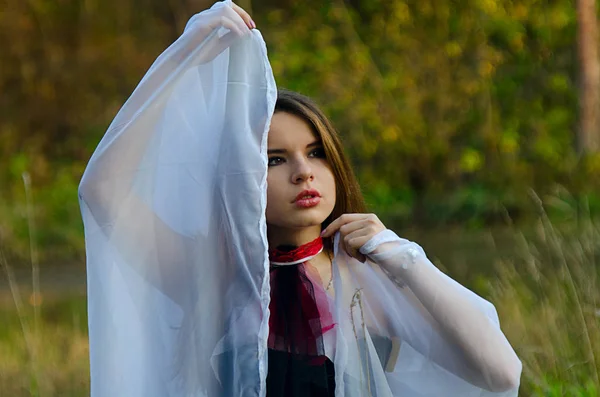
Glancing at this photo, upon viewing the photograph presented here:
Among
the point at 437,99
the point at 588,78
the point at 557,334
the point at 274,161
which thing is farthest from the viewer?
the point at 588,78

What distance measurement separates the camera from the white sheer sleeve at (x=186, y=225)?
6.28ft

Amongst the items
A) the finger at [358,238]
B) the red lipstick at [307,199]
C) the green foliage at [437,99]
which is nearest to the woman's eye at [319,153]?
the red lipstick at [307,199]

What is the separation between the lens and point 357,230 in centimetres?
189

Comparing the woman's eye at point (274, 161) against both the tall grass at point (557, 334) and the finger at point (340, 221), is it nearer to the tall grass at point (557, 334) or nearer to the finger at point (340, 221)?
the finger at point (340, 221)

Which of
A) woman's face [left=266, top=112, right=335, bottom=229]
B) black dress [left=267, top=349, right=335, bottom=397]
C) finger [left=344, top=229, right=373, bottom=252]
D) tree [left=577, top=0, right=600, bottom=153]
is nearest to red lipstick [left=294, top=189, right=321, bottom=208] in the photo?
woman's face [left=266, top=112, right=335, bottom=229]

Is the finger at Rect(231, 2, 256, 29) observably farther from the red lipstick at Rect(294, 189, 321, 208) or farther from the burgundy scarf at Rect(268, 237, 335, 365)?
the burgundy scarf at Rect(268, 237, 335, 365)

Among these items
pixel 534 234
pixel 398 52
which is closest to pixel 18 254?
pixel 398 52

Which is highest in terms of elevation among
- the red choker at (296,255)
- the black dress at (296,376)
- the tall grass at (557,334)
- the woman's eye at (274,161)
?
the woman's eye at (274,161)

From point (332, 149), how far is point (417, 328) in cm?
41

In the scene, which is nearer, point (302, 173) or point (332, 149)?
point (302, 173)

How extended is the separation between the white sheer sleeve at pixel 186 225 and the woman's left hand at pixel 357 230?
0.16m

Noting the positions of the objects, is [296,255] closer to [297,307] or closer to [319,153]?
[297,307]

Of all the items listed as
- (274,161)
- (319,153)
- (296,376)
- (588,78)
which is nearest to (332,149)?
(319,153)

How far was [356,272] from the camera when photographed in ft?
6.64
